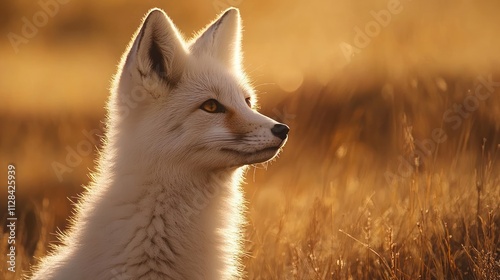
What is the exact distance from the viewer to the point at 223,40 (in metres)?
4.90

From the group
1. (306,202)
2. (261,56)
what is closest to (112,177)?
(306,202)

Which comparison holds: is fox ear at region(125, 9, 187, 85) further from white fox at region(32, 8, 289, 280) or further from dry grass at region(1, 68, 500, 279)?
dry grass at region(1, 68, 500, 279)

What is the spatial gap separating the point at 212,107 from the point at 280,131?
0.50m

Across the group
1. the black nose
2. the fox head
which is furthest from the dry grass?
the fox head

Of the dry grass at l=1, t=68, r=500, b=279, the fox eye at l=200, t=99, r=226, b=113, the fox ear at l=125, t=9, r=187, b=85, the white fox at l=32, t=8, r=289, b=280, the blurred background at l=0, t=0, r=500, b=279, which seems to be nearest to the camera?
the white fox at l=32, t=8, r=289, b=280

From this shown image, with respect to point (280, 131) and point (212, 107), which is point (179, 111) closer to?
point (212, 107)

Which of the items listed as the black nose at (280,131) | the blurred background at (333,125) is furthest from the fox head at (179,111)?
the blurred background at (333,125)

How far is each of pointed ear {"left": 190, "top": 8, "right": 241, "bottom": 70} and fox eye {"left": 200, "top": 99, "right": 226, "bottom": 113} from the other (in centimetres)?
52

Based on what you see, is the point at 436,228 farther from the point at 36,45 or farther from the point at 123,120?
the point at 36,45

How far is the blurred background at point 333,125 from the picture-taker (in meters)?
4.88

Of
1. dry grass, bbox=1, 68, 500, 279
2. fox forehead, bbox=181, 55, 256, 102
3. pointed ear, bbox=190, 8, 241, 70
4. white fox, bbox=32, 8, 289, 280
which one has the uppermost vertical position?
pointed ear, bbox=190, 8, 241, 70

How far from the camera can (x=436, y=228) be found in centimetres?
466

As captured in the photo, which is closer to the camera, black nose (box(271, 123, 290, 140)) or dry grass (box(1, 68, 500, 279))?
black nose (box(271, 123, 290, 140))

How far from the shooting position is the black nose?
4051 mm
